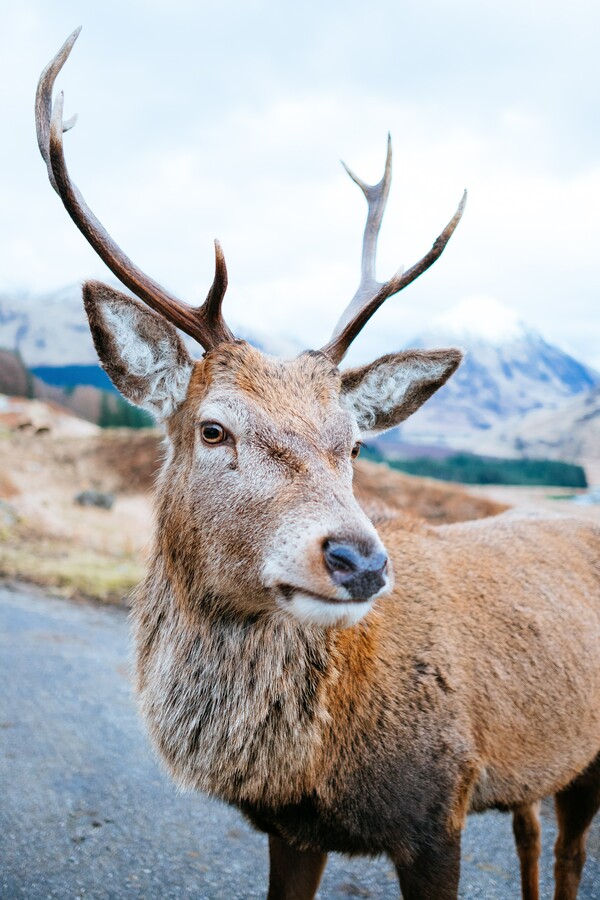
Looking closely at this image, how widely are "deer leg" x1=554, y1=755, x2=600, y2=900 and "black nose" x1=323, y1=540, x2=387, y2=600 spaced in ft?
9.95

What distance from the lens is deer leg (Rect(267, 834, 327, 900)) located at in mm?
3691

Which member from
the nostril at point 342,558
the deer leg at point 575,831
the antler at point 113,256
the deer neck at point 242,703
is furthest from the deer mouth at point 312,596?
the deer leg at point 575,831

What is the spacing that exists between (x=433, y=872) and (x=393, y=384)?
247 cm

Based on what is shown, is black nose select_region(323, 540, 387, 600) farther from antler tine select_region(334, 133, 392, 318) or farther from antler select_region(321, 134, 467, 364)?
antler tine select_region(334, 133, 392, 318)

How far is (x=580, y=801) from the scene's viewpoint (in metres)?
4.62

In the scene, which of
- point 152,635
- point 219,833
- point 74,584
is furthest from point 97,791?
point 74,584

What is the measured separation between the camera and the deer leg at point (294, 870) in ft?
12.1

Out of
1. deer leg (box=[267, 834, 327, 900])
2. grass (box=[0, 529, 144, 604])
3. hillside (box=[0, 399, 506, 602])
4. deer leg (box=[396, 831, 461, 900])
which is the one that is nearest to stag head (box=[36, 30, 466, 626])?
hillside (box=[0, 399, 506, 602])

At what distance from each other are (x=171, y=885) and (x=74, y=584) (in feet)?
24.8

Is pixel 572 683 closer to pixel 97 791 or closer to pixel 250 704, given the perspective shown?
pixel 250 704

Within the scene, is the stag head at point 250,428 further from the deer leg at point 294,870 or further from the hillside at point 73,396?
the hillside at point 73,396

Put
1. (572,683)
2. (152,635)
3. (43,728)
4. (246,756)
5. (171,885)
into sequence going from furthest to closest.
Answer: (43,728) → (171,885) → (572,683) → (152,635) → (246,756)

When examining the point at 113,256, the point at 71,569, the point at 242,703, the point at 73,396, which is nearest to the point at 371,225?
the point at 113,256

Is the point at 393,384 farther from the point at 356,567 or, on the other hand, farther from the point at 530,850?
the point at 530,850
